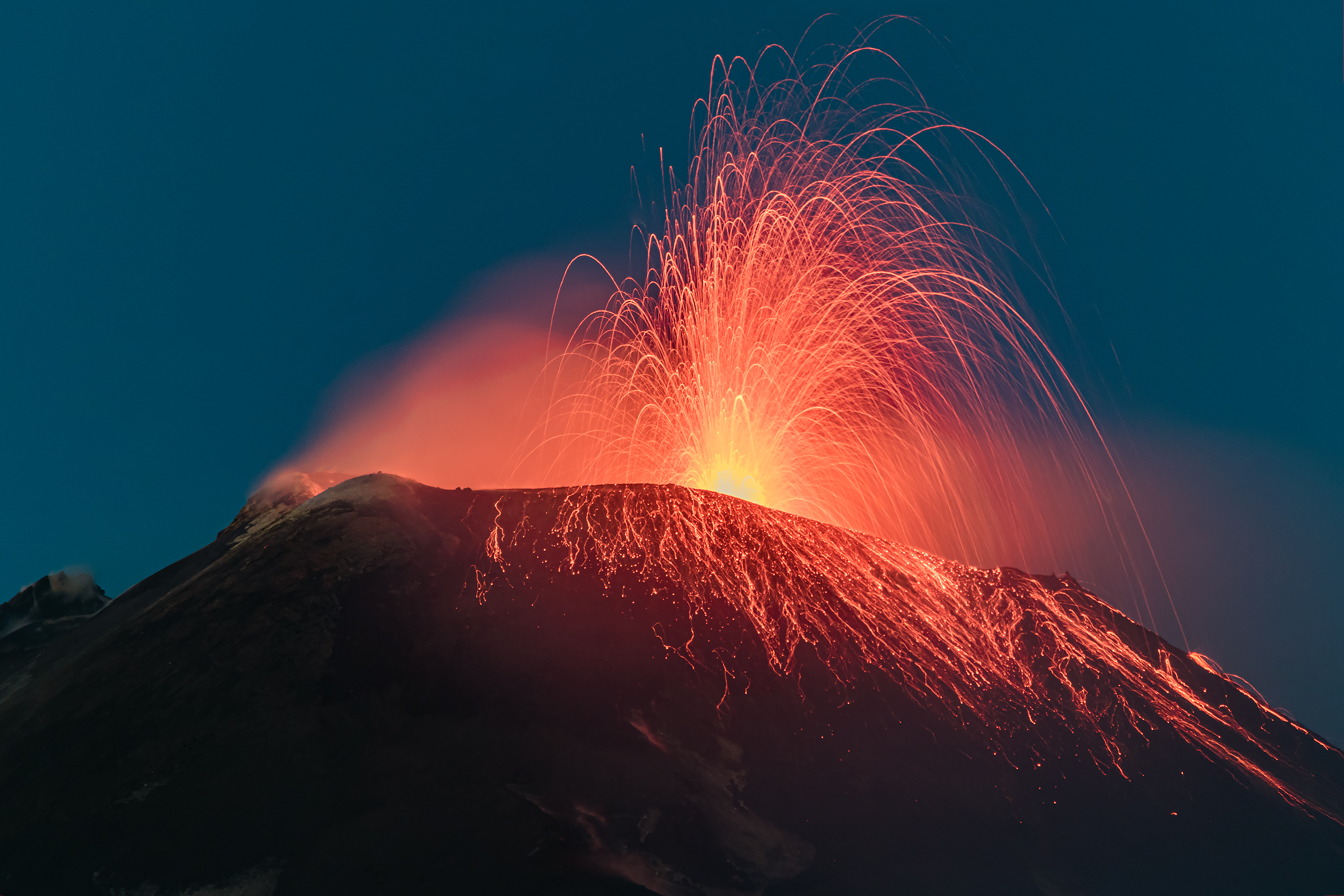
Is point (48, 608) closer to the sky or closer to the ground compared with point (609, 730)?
closer to the sky

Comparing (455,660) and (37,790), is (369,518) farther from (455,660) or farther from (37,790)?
(37,790)

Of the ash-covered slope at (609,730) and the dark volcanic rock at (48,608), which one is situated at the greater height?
the dark volcanic rock at (48,608)

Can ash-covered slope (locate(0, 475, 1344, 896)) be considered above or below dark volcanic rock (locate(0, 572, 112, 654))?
below

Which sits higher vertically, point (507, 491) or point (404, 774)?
point (507, 491)

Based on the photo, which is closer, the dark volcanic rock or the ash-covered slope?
the ash-covered slope

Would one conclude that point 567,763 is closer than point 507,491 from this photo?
Yes

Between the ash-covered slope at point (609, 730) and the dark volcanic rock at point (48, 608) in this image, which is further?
the dark volcanic rock at point (48, 608)

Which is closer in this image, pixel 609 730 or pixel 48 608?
pixel 609 730

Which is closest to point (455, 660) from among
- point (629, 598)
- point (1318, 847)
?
point (629, 598)
